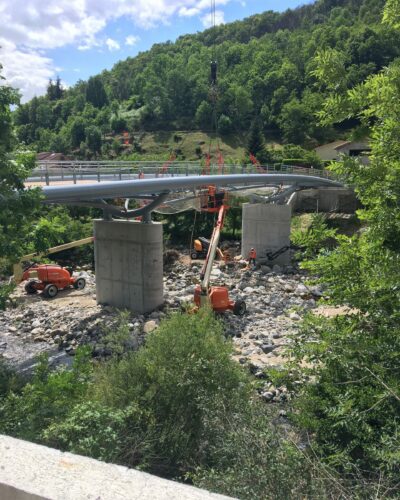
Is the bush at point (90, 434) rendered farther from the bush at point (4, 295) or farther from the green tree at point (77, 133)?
the green tree at point (77, 133)

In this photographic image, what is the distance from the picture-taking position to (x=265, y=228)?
35.8 m

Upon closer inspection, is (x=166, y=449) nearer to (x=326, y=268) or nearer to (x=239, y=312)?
(x=326, y=268)

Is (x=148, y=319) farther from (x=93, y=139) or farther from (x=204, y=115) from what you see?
(x=204, y=115)

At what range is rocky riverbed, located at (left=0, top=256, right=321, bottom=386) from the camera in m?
18.1

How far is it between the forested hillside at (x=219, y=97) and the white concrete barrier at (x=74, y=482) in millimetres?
79537

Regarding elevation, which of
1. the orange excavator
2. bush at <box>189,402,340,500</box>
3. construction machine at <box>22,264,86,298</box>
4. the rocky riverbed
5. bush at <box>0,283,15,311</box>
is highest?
bush at <box>0,283,15,311</box>

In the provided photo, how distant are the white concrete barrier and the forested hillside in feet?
261

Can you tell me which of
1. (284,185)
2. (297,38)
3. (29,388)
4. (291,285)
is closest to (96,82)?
(297,38)

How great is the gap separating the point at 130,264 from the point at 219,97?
3962 inches

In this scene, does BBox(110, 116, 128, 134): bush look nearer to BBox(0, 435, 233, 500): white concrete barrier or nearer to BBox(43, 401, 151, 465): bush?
BBox(43, 401, 151, 465): bush

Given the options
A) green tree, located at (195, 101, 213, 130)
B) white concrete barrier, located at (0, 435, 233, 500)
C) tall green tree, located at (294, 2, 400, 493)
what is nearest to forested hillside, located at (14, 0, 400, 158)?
green tree, located at (195, 101, 213, 130)

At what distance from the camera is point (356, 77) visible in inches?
220

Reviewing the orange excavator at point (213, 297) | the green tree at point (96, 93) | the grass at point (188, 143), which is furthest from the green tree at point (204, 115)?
the orange excavator at point (213, 297)

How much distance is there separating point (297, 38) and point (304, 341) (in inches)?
6028
